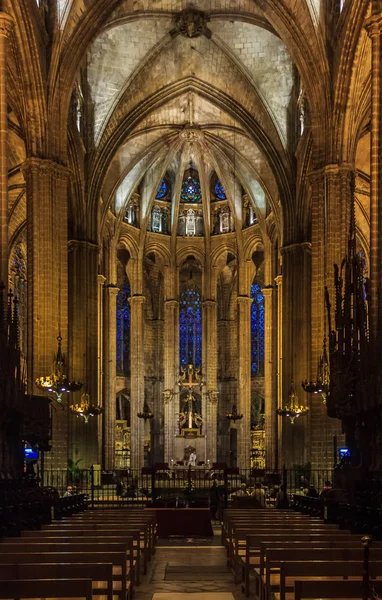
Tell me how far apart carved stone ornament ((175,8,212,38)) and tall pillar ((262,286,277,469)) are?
50.8ft

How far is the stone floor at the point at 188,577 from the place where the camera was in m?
10.2

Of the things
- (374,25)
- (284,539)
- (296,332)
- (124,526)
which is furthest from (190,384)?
(284,539)

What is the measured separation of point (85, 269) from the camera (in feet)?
124

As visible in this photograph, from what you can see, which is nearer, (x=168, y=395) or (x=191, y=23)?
(x=191, y=23)

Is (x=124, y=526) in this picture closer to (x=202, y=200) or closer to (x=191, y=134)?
(x=191, y=134)

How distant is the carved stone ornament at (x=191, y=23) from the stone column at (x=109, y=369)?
1514 centimetres

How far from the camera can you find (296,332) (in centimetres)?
3862

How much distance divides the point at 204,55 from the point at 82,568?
1377 inches

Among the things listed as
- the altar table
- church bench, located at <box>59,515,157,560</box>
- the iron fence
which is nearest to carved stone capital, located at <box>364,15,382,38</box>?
the iron fence

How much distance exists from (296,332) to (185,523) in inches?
753

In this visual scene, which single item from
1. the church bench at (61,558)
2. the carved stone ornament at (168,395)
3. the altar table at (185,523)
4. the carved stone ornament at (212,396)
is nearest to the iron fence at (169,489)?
the altar table at (185,523)

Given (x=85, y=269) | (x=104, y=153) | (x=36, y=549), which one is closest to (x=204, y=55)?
(x=104, y=153)

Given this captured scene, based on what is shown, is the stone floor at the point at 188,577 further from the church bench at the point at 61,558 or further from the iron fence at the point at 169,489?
the iron fence at the point at 169,489

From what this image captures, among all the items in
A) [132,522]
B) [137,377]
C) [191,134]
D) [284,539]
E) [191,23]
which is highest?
[191,23]
